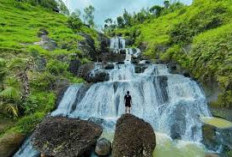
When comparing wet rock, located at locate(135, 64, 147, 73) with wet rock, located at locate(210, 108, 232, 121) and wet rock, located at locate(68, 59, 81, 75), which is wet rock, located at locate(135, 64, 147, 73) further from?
wet rock, located at locate(210, 108, 232, 121)

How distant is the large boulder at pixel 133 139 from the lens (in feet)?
33.4

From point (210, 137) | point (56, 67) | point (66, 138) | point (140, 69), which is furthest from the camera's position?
point (140, 69)

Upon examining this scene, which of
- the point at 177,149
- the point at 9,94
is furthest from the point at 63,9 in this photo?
the point at 177,149

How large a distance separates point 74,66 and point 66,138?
14819mm

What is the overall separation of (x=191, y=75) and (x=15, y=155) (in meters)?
16.1

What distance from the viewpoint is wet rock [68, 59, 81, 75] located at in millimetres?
25094

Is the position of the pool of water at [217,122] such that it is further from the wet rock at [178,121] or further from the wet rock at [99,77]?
the wet rock at [99,77]

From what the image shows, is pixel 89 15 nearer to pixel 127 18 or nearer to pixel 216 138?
pixel 127 18

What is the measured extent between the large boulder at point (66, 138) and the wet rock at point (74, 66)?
41.9 feet

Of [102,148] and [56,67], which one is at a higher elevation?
[56,67]

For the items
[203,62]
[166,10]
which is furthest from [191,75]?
[166,10]

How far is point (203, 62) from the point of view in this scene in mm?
18906

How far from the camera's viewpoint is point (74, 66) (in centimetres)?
2550

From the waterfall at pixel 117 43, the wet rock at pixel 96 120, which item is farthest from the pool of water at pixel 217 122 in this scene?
the waterfall at pixel 117 43
